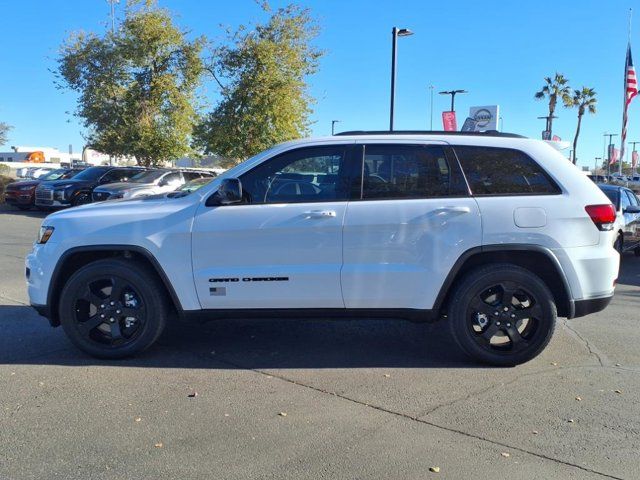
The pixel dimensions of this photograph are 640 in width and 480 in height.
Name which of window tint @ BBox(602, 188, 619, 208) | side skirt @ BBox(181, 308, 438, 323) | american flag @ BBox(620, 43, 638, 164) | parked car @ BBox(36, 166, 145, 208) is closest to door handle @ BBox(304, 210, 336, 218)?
side skirt @ BBox(181, 308, 438, 323)

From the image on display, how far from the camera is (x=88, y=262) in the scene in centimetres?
510

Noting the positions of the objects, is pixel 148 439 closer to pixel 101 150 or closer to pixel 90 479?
pixel 90 479

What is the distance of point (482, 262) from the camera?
4.90 m

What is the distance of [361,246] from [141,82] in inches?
906

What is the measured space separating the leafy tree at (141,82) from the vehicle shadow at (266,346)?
20146 mm

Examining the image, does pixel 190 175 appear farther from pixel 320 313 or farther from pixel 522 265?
pixel 522 265

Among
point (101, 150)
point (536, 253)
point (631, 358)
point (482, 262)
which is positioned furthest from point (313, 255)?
point (101, 150)

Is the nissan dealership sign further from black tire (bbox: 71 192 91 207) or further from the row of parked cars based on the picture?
black tire (bbox: 71 192 91 207)

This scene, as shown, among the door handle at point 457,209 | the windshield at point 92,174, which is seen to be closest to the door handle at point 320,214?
the door handle at point 457,209

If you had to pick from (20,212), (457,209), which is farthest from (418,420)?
(20,212)

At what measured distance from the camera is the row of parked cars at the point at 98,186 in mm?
16875

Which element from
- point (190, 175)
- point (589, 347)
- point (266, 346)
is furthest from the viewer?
point (190, 175)

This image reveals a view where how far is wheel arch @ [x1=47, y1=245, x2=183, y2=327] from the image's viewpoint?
4.82m

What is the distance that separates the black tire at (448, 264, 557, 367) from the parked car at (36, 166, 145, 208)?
1635 centimetres
